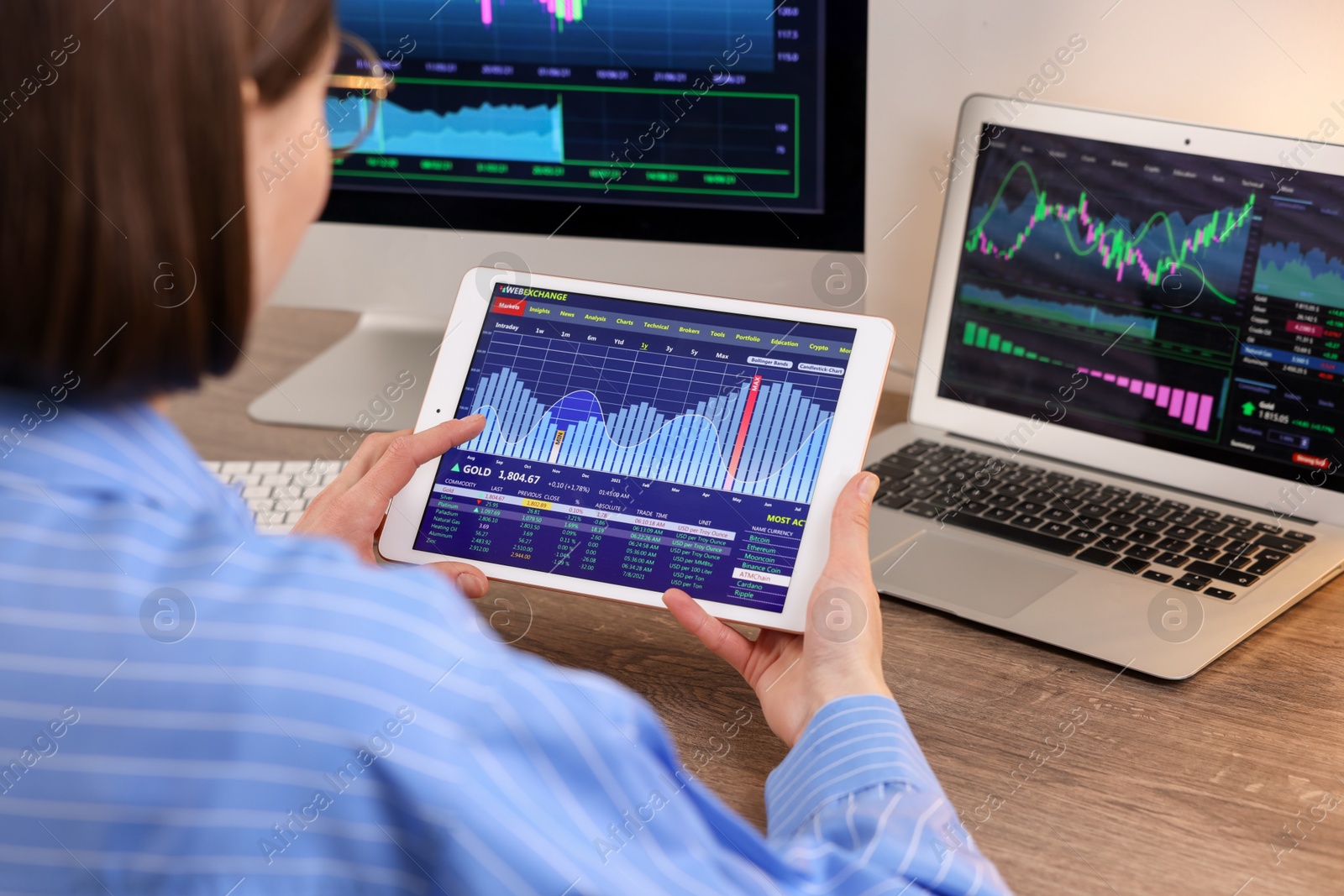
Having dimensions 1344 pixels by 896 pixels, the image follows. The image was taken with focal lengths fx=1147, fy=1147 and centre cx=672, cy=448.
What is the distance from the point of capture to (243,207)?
0.45 m

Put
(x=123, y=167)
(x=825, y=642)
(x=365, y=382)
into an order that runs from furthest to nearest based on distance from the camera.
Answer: (x=365, y=382) → (x=825, y=642) → (x=123, y=167)

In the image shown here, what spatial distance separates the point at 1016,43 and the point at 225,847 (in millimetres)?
1011

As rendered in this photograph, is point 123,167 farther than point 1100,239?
No

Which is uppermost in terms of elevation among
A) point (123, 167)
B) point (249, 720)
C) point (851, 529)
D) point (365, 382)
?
point (123, 167)

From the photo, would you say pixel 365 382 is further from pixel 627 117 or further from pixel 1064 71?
pixel 1064 71

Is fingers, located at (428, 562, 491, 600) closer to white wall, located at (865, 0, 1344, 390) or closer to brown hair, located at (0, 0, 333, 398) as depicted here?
brown hair, located at (0, 0, 333, 398)

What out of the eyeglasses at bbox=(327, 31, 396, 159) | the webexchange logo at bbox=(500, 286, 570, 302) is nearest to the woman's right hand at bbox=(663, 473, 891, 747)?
the webexchange logo at bbox=(500, 286, 570, 302)

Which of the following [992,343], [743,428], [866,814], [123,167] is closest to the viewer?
[123,167]

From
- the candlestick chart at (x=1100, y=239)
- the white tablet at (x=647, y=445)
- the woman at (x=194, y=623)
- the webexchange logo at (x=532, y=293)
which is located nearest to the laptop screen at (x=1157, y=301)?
the candlestick chart at (x=1100, y=239)

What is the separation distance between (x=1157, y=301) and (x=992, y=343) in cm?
15

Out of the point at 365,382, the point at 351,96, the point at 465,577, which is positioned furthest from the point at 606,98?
the point at 465,577

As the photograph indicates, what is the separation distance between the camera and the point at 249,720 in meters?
0.41

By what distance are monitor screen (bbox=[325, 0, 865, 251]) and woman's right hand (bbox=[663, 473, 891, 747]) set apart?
1.32 ft

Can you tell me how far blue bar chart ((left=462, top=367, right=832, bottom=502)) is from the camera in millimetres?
795
